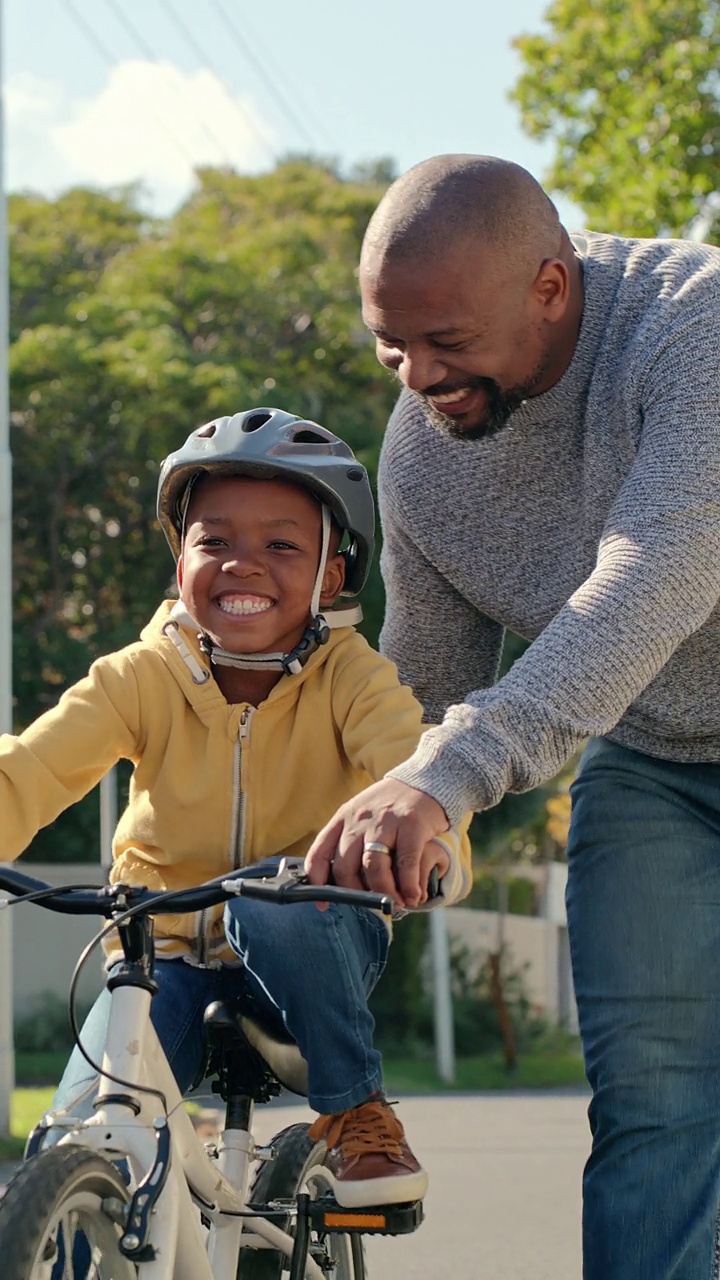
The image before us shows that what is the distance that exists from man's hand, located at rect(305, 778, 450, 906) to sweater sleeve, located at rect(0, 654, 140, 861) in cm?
74

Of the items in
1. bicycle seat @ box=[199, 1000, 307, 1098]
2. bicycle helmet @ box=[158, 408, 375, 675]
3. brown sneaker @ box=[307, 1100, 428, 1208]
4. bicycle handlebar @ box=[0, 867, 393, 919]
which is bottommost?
brown sneaker @ box=[307, 1100, 428, 1208]

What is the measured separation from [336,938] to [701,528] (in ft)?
2.92

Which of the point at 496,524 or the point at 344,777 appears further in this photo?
the point at 496,524

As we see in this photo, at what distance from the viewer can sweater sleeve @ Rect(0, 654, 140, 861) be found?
3.27 m

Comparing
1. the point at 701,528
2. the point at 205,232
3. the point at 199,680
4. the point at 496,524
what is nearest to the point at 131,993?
the point at 199,680

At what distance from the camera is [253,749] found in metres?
3.50

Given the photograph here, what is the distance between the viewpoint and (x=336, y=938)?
3.19 meters

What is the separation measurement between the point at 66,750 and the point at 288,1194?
93 centimetres

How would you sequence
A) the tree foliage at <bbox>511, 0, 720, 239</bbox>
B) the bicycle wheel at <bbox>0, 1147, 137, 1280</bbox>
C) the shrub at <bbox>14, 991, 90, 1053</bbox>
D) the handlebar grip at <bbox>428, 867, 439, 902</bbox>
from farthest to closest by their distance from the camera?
1. the shrub at <bbox>14, 991, 90, 1053</bbox>
2. the tree foliage at <bbox>511, 0, 720, 239</bbox>
3. the handlebar grip at <bbox>428, 867, 439, 902</bbox>
4. the bicycle wheel at <bbox>0, 1147, 137, 1280</bbox>

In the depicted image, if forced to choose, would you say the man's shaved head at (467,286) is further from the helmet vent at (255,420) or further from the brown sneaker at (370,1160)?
the brown sneaker at (370,1160)

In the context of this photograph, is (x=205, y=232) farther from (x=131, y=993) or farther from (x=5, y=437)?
(x=131, y=993)

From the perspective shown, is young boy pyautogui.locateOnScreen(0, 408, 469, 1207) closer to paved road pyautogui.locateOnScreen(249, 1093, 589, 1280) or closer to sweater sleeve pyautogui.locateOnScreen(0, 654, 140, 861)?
sweater sleeve pyautogui.locateOnScreen(0, 654, 140, 861)

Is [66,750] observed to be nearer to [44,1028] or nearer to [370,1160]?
[370,1160]

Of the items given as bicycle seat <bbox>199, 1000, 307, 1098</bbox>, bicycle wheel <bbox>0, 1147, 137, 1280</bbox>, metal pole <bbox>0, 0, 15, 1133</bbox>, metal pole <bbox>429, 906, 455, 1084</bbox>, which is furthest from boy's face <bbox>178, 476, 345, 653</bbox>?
metal pole <bbox>429, 906, 455, 1084</bbox>
